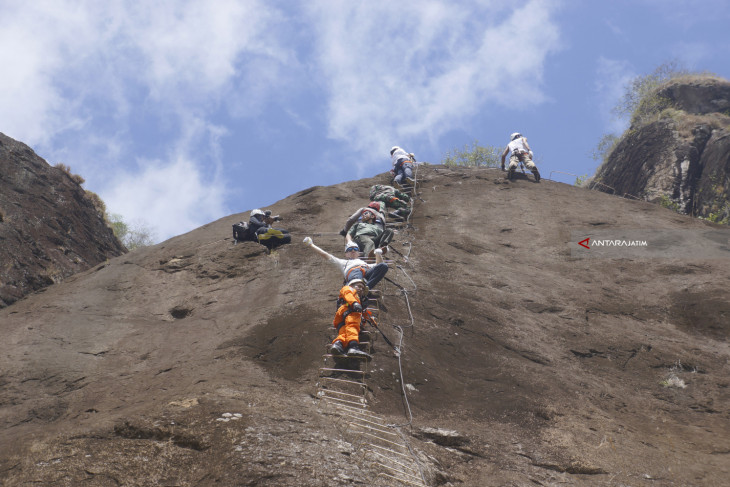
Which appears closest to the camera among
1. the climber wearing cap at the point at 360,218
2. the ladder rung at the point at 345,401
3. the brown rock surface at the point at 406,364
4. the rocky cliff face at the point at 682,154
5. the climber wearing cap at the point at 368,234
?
the brown rock surface at the point at 406,364

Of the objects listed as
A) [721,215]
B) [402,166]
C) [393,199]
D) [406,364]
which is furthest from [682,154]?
[406,364]

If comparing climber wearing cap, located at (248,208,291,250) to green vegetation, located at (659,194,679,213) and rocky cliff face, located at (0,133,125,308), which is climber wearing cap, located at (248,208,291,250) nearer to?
rocky cliff face, located at (0,133,125,308)

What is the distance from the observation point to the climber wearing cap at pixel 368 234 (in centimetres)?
1429

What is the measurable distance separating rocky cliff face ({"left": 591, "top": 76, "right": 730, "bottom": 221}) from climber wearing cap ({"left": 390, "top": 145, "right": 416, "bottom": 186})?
946 cm

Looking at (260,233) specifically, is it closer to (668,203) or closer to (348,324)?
(348,324)

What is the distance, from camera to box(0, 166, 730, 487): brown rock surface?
727 centimetres

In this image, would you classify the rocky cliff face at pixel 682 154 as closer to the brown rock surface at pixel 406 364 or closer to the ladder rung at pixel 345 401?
the brown rock surface at pixel 406 364

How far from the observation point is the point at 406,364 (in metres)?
10.2

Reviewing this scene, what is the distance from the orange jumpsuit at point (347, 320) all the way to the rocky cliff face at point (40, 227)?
8500 mm

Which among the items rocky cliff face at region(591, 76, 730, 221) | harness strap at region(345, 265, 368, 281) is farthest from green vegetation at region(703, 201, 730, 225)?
harness strap at region(345, 265, 368, 281)

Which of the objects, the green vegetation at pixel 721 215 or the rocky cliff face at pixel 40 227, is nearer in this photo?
the rocky cliff face at pixel 40 227

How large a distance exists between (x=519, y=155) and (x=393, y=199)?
542 centimetres

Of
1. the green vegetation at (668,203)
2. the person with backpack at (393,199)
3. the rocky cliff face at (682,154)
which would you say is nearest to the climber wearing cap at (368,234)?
the person with backpack at (393,199)

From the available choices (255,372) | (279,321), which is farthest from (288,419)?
(279,321)
